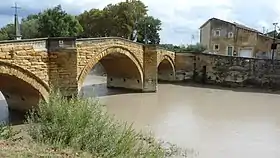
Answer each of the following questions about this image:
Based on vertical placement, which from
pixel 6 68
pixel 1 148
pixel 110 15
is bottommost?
pixel 1 148

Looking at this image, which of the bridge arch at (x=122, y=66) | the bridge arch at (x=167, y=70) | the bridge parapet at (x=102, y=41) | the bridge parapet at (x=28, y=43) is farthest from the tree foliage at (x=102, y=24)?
the bridge parapet at (x=28, y=43)

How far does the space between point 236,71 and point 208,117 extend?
11548 millimetres

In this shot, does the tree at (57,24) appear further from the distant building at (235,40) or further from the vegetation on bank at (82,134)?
the vegetation on bank at (82,134)

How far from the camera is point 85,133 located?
5.59 metres

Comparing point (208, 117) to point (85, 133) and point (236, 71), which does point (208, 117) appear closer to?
point (85, 133)

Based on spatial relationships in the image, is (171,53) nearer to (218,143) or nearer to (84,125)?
(218,143)

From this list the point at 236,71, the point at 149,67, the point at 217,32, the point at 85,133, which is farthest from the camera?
the point at 217,32

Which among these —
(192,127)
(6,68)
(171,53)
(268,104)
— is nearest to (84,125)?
(6,68)

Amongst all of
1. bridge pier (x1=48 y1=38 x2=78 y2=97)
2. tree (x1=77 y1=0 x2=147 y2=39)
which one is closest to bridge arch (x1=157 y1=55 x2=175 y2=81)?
tree (x1=77 y1=0 x2=147 y2=39)

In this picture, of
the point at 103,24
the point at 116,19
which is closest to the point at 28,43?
the point at 116,19

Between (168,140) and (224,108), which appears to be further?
(224,108)

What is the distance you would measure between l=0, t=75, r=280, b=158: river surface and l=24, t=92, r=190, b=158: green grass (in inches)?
129

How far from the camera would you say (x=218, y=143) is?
31.0 ft

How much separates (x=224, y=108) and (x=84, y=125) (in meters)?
10.6
